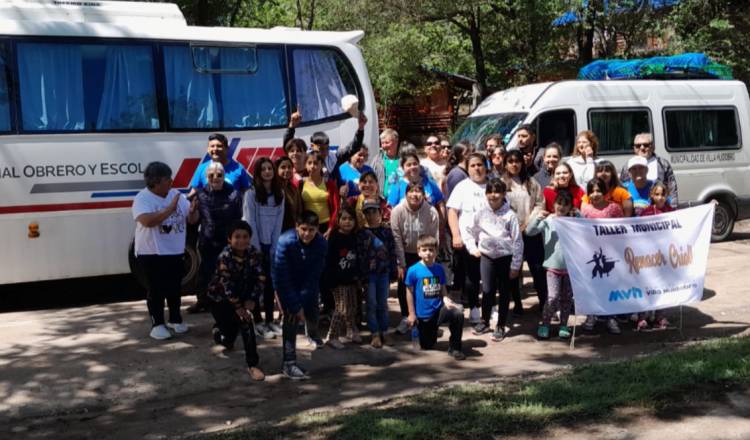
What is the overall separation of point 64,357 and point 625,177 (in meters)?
6.21

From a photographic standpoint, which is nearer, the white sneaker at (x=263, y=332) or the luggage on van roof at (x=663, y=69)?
the white sneaker at (x=263, y=332)

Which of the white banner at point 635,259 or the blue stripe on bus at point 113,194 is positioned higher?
the blue stripe on bus at point 113,194

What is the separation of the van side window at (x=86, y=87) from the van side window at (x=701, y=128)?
8392 mm

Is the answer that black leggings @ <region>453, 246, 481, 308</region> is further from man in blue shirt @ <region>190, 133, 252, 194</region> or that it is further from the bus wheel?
the bus wheel

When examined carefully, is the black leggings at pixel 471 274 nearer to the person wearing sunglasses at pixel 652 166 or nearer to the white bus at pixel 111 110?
the person wearing sunglasses at pixel 652 166

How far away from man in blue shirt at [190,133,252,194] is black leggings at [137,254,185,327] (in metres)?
0.81

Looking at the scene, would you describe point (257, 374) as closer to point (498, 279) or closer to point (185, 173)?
point (498, 279)

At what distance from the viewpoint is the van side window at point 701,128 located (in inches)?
525

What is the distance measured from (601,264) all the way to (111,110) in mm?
5686

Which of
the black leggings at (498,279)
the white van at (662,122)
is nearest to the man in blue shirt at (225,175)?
the black leggings at (498,279)

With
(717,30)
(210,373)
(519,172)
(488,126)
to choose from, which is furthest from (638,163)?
(717,30)

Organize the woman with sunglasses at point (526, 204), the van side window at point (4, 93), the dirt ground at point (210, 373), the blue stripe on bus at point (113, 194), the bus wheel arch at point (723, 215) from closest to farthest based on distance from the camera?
the dirt ground at point (210, 373), the woman with sunglasses at point (526, 204), the van side window at point (4, 93), the blue stripe on bus at point (113, 194), the bus wheel arch at point (723, 215)

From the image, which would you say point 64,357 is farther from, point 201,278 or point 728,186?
point 728,186

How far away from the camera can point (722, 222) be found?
45.6 feet
